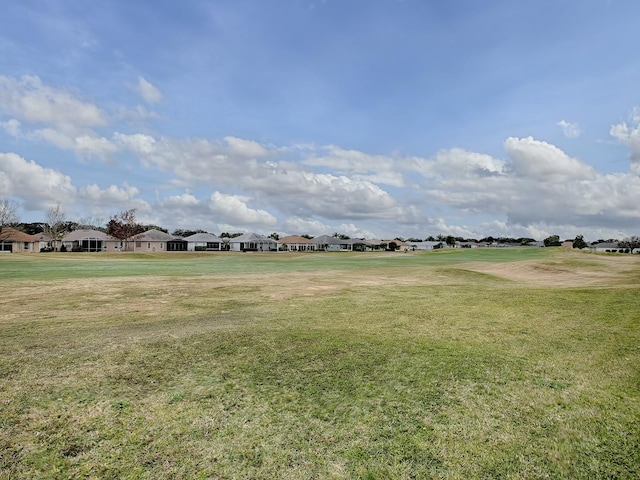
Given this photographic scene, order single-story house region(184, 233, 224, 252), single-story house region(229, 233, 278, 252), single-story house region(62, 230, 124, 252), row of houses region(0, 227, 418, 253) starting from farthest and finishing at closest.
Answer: single-story house region(229, 233, 278, 252)
single-story house region(184, 233, 224, 252)
single-story house region(62, 230, 124, 252)
row of houses region(0, 227, 418, 253)

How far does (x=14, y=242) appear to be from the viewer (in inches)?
3297

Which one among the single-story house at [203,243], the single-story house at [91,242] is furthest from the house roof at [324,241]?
the single-story house at [91,242]

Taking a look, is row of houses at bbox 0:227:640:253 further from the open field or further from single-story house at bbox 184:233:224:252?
the open field

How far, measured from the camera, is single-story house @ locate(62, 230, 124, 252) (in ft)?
325

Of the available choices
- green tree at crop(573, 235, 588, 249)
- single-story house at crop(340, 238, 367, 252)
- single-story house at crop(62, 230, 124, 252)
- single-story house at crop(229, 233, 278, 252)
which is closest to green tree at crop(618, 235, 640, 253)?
green tree at crop(573, 235, 588, 249)

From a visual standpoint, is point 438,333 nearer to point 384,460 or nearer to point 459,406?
point 459,406

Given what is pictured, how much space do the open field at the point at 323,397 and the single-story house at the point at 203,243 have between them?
109069mm

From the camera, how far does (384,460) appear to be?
3.87 metres

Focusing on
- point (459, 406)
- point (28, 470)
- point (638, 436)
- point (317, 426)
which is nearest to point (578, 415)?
point (638, 436)

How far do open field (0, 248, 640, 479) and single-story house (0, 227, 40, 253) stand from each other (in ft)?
296

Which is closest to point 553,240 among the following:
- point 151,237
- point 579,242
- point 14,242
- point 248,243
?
point 579,242

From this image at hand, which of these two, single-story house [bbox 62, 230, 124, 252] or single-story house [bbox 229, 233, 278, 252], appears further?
single-story house [bbox 229, 233, 278, 252]

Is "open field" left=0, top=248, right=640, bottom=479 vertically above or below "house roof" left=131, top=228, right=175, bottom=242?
below

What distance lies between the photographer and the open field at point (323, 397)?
3.86 m
